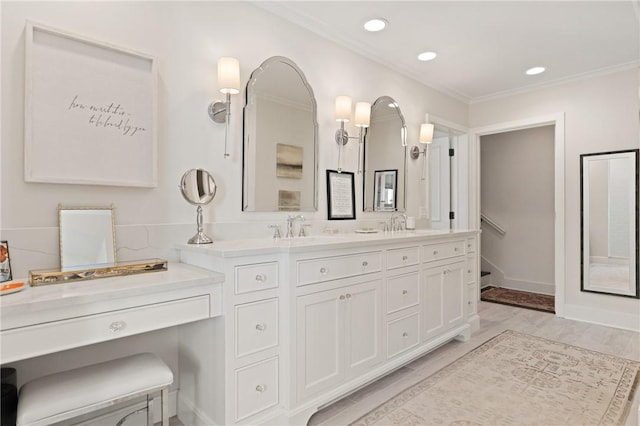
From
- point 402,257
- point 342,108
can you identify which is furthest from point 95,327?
point 342,108

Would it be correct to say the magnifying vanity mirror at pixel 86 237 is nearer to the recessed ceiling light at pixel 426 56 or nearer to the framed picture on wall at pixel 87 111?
the framed picture on wall at pixel 87 111

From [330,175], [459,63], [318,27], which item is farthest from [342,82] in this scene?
[459,63]

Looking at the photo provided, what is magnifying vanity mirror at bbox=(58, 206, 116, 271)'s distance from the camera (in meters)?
1.67

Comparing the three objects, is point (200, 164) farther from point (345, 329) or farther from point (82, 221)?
point (345, 329)

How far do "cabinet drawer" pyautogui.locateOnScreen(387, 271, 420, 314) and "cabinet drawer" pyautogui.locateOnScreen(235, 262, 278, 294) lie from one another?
3.09 ft

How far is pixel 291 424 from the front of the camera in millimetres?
1868

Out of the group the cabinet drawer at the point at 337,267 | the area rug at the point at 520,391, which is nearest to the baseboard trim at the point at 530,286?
the area rug at the point at 520,391

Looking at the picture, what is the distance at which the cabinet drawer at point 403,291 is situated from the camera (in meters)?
2.46

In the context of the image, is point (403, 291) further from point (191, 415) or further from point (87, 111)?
point (87, 111)

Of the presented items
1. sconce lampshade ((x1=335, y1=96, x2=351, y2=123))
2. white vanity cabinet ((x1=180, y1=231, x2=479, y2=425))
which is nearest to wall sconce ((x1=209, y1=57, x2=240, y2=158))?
white vanity cabinet ((x1=180, y1=231, x2=479, y2=425))

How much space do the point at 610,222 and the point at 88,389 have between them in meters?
4.65

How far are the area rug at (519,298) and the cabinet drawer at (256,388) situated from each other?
12.5 feet

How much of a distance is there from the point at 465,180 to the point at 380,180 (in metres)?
1.75

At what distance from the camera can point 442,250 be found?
300 centimetres
